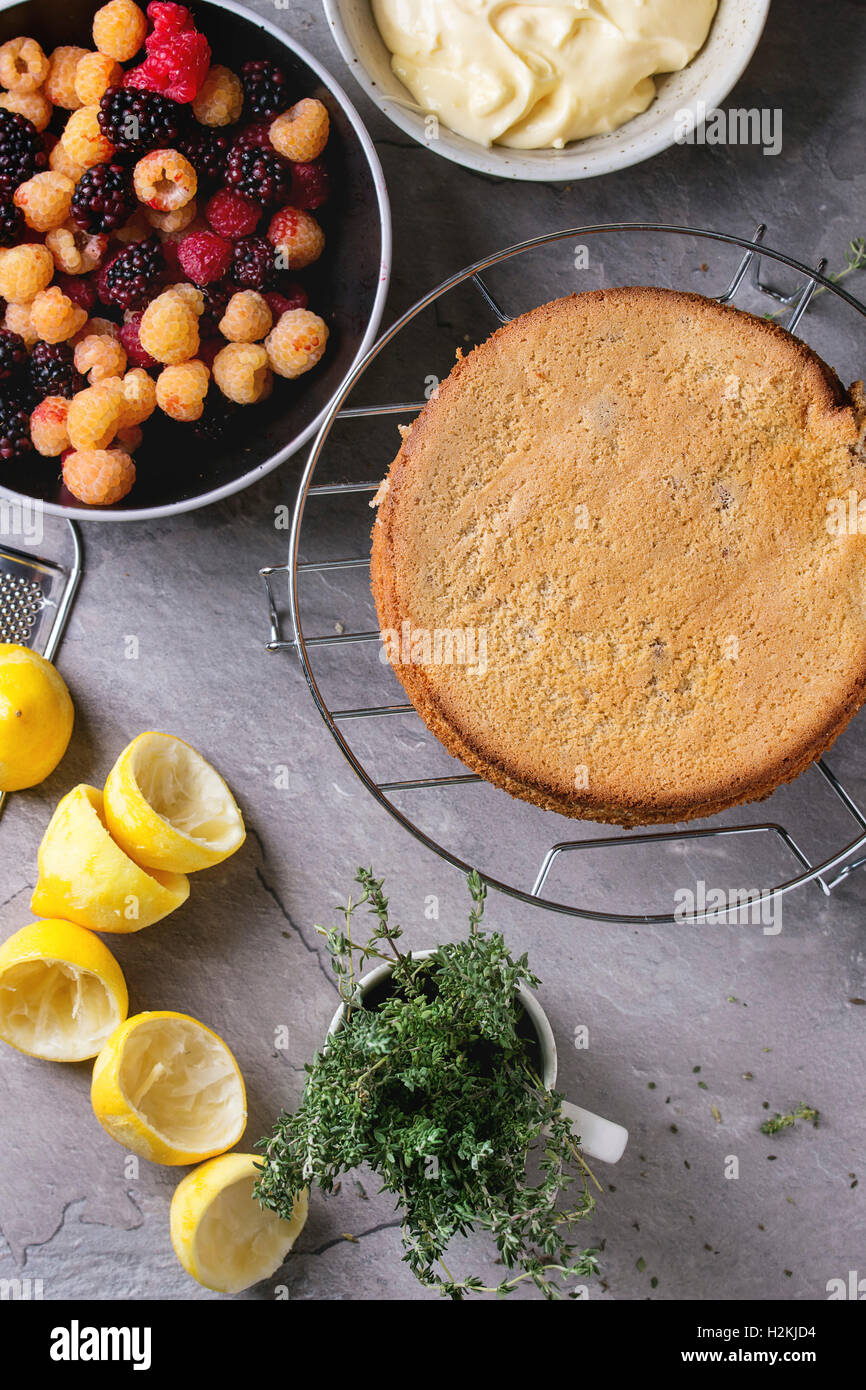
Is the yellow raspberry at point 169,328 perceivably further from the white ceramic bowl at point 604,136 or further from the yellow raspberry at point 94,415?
the white ceramic bowl at point 604,136

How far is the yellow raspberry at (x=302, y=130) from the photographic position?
1.36m

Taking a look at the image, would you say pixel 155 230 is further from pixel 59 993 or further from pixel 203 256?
pixel 59 993

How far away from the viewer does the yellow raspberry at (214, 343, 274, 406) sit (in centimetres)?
139

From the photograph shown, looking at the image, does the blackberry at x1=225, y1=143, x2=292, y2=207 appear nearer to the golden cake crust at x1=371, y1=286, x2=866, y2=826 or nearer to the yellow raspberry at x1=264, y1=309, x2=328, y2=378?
the yellow raspberry at x1=264, y1=309, x2=328, y2=378

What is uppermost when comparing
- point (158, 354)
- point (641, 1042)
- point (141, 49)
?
point (141, 49)

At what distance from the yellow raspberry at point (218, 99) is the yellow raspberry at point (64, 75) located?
18cm

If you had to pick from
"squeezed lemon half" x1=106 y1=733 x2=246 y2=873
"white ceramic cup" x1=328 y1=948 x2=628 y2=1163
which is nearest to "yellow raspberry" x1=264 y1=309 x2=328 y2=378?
"squeezed lemon half" x1=106 y1=733 x2=246 y2=873

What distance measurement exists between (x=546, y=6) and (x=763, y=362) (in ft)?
1.91

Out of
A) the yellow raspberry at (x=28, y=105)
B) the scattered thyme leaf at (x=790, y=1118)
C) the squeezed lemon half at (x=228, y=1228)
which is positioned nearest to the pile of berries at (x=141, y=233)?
the yellow raspberry at (x=28, y=105)

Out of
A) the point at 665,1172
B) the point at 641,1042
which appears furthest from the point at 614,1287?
the point at 641,1042

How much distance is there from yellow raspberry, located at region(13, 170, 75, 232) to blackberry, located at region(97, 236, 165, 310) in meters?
0.10

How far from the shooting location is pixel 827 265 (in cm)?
162

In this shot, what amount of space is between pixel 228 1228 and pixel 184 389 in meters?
1.24
